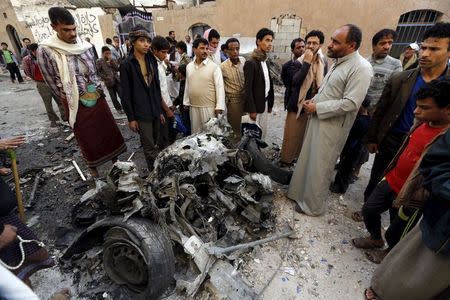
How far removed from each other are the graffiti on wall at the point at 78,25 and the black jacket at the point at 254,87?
1463cm

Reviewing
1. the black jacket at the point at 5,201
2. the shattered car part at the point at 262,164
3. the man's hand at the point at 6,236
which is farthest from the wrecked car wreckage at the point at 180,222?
the man's hand at the point at 6,236

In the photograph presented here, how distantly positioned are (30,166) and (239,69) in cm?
418

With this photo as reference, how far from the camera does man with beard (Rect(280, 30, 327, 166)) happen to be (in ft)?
10.7

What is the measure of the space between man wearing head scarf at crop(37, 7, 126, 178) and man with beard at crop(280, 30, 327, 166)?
2.85m

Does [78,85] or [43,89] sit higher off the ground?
[78,85]

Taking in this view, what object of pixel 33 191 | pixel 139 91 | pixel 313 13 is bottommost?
pixel 33 191

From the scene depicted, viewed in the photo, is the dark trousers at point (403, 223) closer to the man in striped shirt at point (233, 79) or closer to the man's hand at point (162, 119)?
the man in striped shirt at point (233, 79)

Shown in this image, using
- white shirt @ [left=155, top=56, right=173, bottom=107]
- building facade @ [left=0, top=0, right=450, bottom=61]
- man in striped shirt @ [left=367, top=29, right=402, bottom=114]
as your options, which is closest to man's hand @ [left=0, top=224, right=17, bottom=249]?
white shirt @ [left=155, top=56, right=173, bottom=107]

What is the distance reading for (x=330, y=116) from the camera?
2648mm

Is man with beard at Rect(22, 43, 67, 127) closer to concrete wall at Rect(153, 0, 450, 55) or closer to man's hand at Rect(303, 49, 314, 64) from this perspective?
man's hand at Rect(303, 49, 314, 64)

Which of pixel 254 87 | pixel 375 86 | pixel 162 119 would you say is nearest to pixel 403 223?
pixel 375 86

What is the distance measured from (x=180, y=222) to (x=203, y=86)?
2.35 metres

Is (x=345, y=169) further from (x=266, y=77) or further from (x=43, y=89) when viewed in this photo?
(x=43, y=89)

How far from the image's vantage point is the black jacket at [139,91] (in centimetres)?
323
